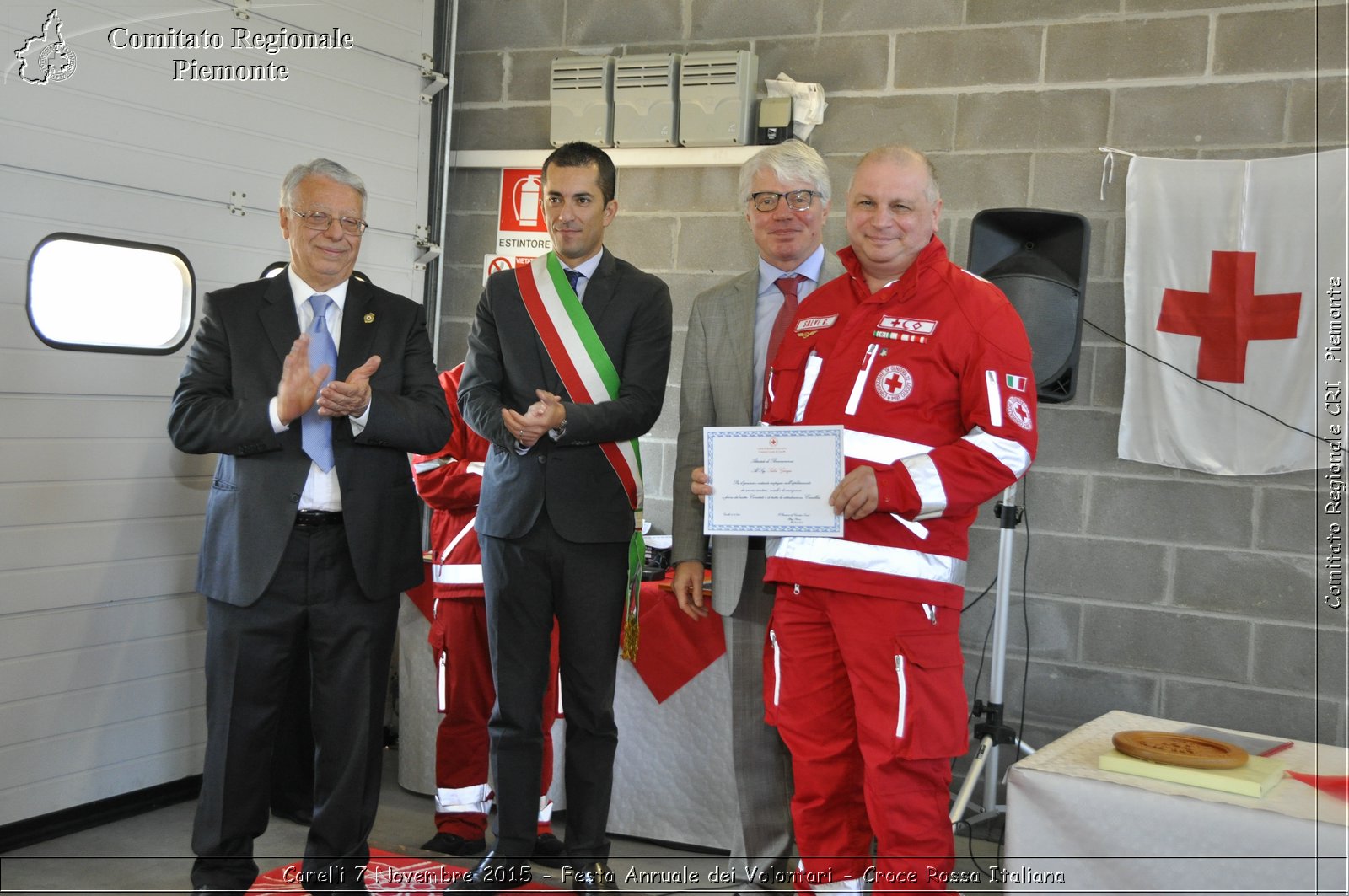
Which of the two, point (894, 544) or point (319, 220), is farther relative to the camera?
point (319, 220)

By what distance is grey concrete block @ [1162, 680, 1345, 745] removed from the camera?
364 cm

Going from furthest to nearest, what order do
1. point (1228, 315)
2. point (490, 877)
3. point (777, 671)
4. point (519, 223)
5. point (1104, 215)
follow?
point (519, 223) < point (1104, 215) < point (1228, 315) < point (490, 877) < point (777, 671)

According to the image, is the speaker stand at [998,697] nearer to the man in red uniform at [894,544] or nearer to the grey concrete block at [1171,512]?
the grey concrete block at [1171,512]

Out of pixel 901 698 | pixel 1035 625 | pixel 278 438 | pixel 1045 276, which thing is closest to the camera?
pixel 901 698

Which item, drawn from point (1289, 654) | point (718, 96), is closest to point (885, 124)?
point (718, 96)

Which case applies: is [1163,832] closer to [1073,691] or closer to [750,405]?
[750,405]

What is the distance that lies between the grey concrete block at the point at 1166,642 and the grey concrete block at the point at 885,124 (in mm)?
1759

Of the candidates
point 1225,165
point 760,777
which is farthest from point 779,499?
point 1225,165

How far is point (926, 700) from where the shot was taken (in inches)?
95.0

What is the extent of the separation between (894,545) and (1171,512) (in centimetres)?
177

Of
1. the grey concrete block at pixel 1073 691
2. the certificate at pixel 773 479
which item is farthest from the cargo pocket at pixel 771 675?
the grey concrete block at pixel 1073 691

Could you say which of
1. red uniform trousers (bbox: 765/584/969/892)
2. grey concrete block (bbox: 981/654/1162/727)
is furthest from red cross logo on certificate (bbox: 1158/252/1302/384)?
red uniform trousers (bbox: 765/584/969/892)

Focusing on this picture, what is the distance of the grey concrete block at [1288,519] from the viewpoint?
3.63 metres

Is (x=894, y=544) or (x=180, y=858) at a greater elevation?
(x=894, y=544)
